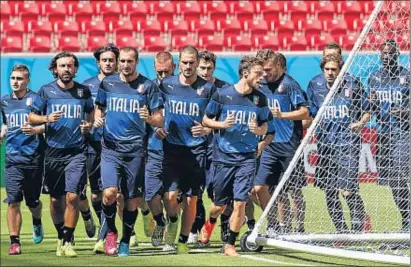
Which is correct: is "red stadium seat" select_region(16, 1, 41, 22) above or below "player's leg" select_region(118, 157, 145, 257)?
above

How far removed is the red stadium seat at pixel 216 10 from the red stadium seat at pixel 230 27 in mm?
320

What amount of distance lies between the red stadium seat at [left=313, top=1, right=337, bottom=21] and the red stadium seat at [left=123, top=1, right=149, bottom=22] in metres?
3.50

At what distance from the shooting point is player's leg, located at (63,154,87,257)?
33.7 ft

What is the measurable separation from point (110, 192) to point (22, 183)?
114 centimetres

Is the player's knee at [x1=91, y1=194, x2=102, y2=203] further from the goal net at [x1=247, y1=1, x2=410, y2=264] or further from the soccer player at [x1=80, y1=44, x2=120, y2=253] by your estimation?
the goal net at [x1=247, y1=1, x2=410, y2=264]

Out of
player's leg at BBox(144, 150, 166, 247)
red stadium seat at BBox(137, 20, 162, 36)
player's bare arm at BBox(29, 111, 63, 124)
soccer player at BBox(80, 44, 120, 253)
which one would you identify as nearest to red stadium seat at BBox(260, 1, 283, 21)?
red stadium seat at BBox(137, 20, 162, 36)

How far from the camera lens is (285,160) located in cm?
1155

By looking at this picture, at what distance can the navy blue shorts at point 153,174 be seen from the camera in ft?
36.8

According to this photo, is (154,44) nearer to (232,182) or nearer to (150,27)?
(150,27)

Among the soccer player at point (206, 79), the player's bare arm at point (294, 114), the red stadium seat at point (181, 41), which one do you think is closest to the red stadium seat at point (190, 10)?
the red stadium seat at point (181, 41)

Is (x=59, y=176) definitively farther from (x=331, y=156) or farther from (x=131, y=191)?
(x=331, y=156)

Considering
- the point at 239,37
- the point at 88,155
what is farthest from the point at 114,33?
the point at 88,155

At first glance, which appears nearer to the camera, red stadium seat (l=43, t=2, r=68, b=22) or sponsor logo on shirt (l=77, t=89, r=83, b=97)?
sponsor logo on shirt (l=77, t=89, r=83, b=97)

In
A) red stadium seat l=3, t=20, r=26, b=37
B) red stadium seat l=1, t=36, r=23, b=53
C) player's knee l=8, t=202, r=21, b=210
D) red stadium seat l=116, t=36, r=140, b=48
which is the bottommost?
player's knee l=8, t=202, r=21, b=210
